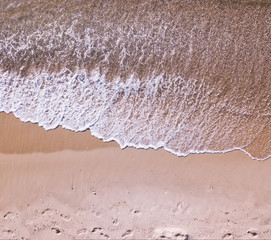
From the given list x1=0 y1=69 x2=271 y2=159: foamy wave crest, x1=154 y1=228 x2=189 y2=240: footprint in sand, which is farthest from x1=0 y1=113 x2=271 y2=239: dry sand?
x1=0 y1=69 x2=271 y2=159: foamy wave crest

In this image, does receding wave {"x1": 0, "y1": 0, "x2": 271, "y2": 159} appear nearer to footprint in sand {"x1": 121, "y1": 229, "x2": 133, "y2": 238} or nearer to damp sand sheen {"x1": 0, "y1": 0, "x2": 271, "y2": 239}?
damp sand sheen {"x1": 0, "y1": 0, "x2": 271, "y2": 239}

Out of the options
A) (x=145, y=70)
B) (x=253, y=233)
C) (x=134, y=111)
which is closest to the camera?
(x=253, y=233)

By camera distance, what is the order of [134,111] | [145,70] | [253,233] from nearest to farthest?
[253,233], [134,111], [145,70]

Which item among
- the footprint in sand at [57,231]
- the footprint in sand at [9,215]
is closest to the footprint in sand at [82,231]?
the footprint in sand at [57,231]

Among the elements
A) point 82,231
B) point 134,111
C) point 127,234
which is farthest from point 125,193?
point 134,111

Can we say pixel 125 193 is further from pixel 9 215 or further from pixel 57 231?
pixel 9 215

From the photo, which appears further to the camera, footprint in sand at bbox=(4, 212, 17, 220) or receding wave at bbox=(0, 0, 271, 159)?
receding wave at bbox=(0, 0, 271, 159)
